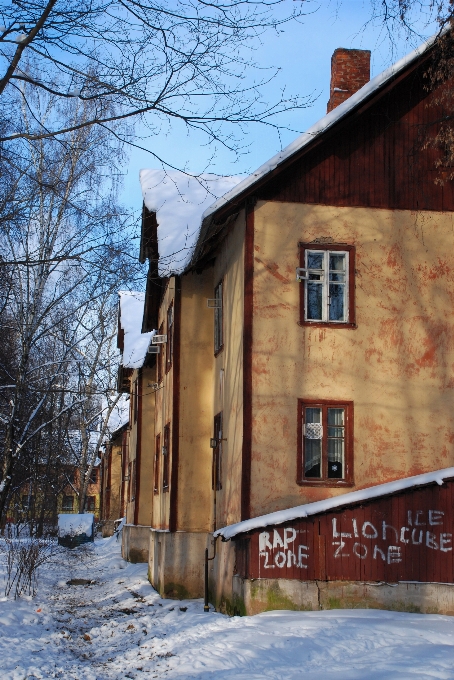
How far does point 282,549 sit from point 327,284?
15.4ft

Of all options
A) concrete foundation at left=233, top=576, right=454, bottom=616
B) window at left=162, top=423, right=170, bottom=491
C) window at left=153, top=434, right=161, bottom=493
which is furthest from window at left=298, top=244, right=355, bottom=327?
window at left=153, top=434, right=161, bottom=493

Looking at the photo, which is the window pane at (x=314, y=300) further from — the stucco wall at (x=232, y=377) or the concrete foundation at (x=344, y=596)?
the concrete foundation at (x=344, y=596)

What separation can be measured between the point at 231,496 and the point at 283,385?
2.20 meters

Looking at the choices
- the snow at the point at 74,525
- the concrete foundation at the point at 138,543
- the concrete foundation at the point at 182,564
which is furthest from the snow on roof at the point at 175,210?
the snow at the point at 74,525

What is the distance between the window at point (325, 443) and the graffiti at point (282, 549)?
1497 millimetres

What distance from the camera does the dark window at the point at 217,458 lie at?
51.6ft

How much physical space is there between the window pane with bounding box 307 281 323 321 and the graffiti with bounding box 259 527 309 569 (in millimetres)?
3889

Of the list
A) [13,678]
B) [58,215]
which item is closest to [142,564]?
[58,215]

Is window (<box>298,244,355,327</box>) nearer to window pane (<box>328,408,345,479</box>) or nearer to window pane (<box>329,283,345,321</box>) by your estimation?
window pane (<box>329,283,345,321</box>)

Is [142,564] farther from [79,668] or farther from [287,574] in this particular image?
[79,668]

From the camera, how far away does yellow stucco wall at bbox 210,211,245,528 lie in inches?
555

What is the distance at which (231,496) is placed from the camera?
14.4 meters

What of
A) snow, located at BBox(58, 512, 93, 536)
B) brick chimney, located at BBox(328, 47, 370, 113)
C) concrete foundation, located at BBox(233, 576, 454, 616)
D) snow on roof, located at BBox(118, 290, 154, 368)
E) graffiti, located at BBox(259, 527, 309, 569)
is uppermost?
brick chimney, located at BBox(328, 47, 370, 113)

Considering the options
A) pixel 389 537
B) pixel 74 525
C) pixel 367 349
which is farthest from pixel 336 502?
pixel 74 525
